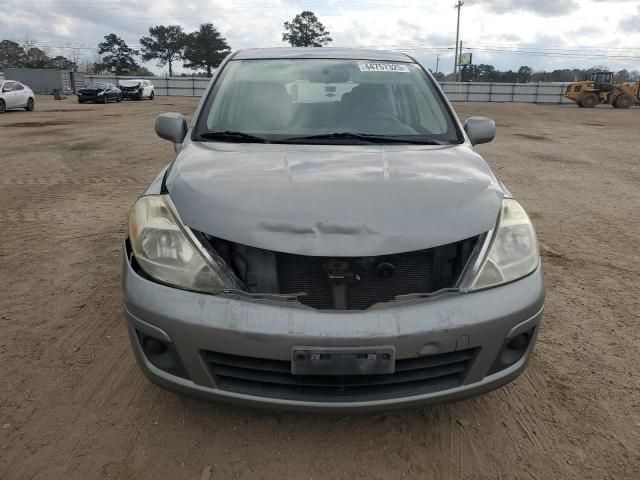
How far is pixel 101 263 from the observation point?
4.03 metres

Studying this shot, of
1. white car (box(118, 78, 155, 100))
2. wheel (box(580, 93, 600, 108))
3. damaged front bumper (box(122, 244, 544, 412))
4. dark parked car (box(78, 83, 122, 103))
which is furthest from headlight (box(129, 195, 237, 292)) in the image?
white car (box(118, 78, 155, 100))

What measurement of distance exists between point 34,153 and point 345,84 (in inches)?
342

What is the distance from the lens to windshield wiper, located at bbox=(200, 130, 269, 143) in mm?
2692

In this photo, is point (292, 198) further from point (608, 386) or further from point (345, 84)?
→ point (608, 386)

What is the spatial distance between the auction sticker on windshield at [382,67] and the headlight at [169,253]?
5.75 feet

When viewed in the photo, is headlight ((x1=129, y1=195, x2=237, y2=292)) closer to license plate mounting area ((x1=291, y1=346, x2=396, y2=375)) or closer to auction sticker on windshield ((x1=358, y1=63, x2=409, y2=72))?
license plate mounting area ((x1=291, y1=346, x2=396, y2=375))

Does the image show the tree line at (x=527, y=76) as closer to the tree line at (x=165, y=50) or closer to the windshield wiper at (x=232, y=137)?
the tree line at (x=165, y=50)

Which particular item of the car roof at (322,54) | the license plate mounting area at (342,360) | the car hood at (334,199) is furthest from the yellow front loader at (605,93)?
the license plate mounting area at (342,360)

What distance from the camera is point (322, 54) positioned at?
347 centimetres

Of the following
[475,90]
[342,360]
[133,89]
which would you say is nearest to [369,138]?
[342,360]

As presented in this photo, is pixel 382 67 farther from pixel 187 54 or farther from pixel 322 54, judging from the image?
pixel 187 54

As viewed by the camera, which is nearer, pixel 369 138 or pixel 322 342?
pixel 322 342

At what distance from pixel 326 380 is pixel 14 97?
2399cm

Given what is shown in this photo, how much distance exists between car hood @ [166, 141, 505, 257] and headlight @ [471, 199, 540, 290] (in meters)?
0.07
